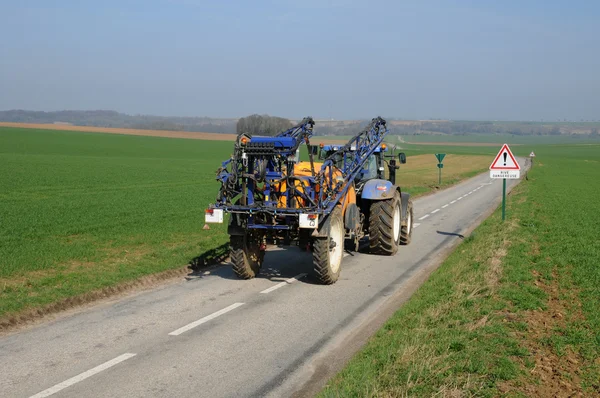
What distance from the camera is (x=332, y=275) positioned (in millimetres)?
12219

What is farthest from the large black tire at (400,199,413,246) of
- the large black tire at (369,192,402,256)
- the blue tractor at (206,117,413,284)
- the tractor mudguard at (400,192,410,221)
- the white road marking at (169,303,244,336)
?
the white road marking at (169,303,244,336)

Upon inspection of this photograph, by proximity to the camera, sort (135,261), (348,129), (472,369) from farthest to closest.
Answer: (348,129), (135,261), (472,369)

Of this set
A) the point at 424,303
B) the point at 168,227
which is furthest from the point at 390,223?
the point at 168,227

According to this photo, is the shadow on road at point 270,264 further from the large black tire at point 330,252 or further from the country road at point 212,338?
the large black tire at point 330,252

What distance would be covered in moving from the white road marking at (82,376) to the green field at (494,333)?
2609mm

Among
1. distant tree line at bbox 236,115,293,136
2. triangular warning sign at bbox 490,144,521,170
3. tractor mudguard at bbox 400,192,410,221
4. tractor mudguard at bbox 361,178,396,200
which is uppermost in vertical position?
distant tree line at bbox 236,115,293,136

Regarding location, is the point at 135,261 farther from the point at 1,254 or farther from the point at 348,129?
the point at 348,129

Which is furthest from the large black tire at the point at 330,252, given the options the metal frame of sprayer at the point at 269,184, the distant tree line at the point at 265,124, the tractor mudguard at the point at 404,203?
the distant tree line at the point at 265,124

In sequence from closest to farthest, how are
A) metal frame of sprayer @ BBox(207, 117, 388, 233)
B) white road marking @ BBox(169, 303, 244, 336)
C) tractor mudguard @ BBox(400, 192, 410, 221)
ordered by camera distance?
white road marking @ BBox(169, 303, 244, 336) < metal frame of sprayer @ BBox(207, 117, 388, 233) < tractor mudguard @ BBox(400, 192, 410, 221)

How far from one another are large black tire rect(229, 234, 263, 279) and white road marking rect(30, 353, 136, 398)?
14.9 feet

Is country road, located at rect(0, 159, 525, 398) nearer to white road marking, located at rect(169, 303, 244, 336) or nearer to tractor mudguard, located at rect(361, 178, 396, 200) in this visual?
white road marking, located at rect(169, 303, 244, 336)

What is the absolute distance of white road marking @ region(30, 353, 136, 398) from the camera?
660 centimetres

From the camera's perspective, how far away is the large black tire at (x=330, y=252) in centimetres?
1184

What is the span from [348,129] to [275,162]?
255 inches
